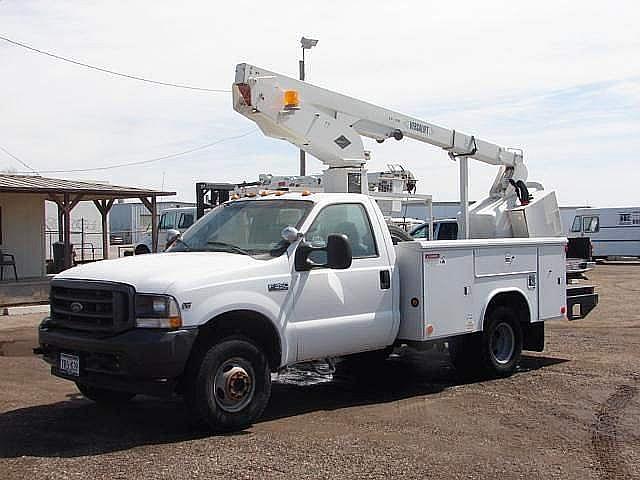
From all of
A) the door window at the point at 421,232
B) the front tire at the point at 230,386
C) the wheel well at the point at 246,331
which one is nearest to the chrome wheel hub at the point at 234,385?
the front tire at the point at 230,386

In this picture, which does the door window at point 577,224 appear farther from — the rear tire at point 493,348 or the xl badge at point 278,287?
the xl badge at point 278,287

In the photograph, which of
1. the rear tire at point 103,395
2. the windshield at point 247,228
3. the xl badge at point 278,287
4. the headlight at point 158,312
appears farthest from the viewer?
the rear tire at point 103,395

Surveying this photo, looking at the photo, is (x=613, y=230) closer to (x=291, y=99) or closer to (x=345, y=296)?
(x=291, y=99)

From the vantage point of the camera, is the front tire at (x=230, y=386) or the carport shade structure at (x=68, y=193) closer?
the front tire at (x=230, y=386)

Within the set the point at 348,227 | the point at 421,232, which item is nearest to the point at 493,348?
the point at 348,227

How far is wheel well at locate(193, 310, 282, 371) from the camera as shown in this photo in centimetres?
686

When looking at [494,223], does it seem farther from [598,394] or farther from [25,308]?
[25,308]

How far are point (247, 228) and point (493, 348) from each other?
3.41m

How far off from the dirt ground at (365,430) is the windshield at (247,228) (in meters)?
1.55

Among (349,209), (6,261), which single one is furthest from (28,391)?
(6,261)

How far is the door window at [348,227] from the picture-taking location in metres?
7.90

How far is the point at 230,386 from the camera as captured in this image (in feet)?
22.6

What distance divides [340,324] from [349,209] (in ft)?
3.99

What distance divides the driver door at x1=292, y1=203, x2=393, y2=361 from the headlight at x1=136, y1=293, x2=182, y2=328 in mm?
1247
